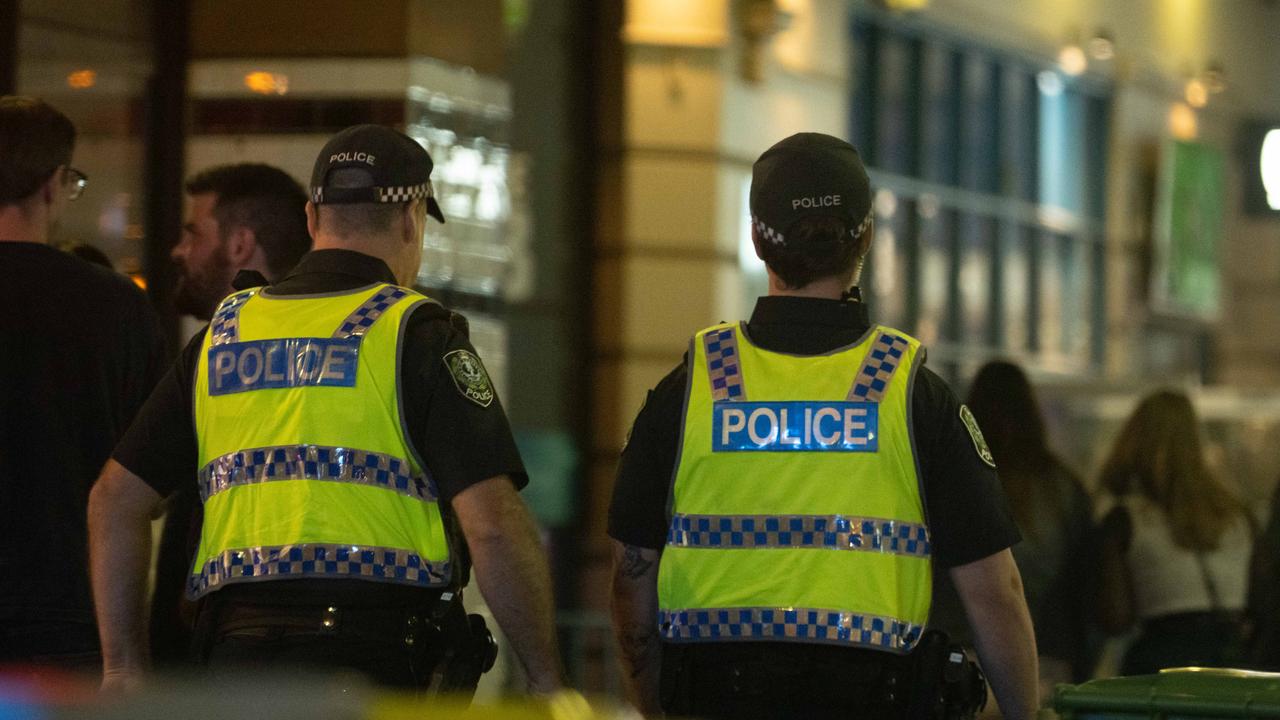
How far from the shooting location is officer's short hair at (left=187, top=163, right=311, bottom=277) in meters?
5.60

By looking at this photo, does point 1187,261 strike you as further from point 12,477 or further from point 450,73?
point 12,477

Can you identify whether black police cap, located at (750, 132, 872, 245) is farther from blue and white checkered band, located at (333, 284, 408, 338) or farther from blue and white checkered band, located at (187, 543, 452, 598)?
blue and white checkered band, located at (187, 543, 452, 598)

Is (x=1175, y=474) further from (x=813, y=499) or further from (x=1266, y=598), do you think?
(x=813, y=499)

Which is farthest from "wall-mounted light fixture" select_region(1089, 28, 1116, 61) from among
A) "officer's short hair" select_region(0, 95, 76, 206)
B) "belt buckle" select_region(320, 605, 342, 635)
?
"belt buckle" select_region(320, 605, 342, 635)

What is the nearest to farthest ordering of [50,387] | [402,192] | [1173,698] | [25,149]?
[1173,698]
[402,192]
[50,387]
[25,149]

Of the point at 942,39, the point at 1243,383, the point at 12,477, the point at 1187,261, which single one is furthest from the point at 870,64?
the point at 12,477

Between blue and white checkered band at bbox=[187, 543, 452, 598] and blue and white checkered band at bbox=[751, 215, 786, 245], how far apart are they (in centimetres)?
95

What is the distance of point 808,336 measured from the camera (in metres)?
4.35

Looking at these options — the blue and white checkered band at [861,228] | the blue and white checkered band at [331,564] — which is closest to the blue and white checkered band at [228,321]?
the blue and white checkered band at [331,564]

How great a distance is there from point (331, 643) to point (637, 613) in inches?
25.6

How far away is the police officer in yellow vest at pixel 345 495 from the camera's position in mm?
4336

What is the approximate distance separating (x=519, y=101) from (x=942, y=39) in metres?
5.14

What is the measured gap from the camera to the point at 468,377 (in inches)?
174

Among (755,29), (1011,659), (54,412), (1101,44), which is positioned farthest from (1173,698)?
(1101,44)
